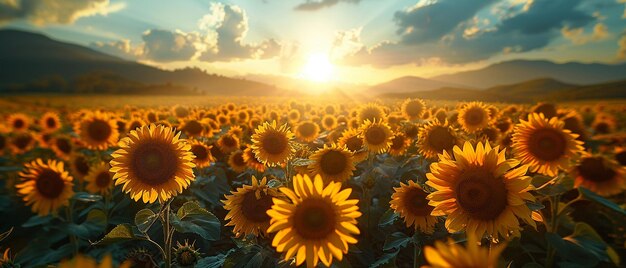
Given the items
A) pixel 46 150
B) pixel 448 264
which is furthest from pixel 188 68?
pixel 448 264

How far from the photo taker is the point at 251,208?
3338mm

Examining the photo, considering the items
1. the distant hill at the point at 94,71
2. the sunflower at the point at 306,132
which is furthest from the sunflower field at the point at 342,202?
the distant hill at the point at 94,71

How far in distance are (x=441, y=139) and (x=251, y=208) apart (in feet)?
10.1

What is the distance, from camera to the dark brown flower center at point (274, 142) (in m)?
4.43

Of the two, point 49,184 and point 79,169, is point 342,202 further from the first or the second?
point 79,169

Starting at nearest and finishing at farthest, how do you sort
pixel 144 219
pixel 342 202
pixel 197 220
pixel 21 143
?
pixel 342 202 < pixel 144 219 < pixel 197 220 < pixel 21 143

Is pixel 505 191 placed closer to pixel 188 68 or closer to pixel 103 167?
pixel 103 167

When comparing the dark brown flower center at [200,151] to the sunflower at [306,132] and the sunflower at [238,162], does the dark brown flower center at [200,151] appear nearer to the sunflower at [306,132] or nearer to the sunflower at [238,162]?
the sunflower at [238,162]

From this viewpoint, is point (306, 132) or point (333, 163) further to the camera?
point (306, 132)

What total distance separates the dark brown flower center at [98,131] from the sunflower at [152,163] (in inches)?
199

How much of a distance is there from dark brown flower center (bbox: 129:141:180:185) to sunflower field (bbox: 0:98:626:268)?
1 centimetres

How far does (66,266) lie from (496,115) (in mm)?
9349

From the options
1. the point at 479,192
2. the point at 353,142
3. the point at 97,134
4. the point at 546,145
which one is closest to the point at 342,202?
the point at 479,192

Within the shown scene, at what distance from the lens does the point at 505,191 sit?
259cm
